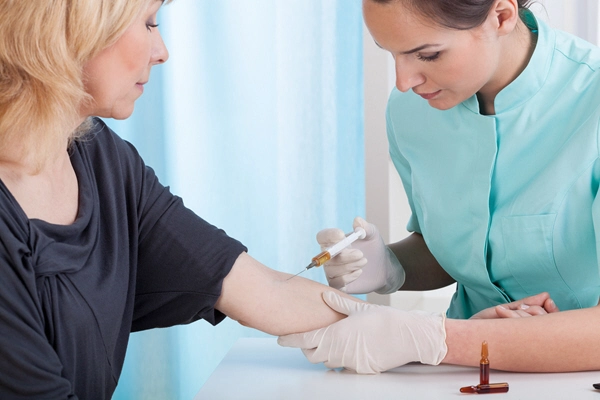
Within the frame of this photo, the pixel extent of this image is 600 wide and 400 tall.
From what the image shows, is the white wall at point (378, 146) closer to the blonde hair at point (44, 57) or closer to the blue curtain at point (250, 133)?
the blue curtain at point (250, 133)

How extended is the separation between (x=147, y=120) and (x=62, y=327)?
3.42 ft

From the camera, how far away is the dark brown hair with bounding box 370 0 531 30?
126cm

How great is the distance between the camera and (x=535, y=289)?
148 centimetres

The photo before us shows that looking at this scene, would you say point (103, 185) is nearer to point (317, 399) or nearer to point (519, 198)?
point (317, 399)

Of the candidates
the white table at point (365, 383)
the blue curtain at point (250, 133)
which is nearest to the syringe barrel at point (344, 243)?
the white table at point (365, 383)

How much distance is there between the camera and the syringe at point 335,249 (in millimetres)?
1407

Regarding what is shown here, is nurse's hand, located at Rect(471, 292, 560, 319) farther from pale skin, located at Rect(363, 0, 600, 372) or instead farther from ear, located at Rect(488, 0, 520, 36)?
ear, located at Rect(488, 0, 520, 36)

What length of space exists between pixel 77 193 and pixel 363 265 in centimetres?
63

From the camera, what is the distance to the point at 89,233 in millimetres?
1233

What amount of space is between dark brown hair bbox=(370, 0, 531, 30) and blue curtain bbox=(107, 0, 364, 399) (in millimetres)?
864

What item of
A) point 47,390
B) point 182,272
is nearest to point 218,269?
point 182,272

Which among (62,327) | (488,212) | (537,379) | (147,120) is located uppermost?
(147,120)

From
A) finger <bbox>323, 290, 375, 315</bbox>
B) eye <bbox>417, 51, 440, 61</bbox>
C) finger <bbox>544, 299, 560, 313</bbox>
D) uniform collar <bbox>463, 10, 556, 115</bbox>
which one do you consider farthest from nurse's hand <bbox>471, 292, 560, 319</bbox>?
eye <bbox>417, 51, 440, 61</bbox>

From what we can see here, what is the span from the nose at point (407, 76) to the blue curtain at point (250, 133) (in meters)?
0.79
